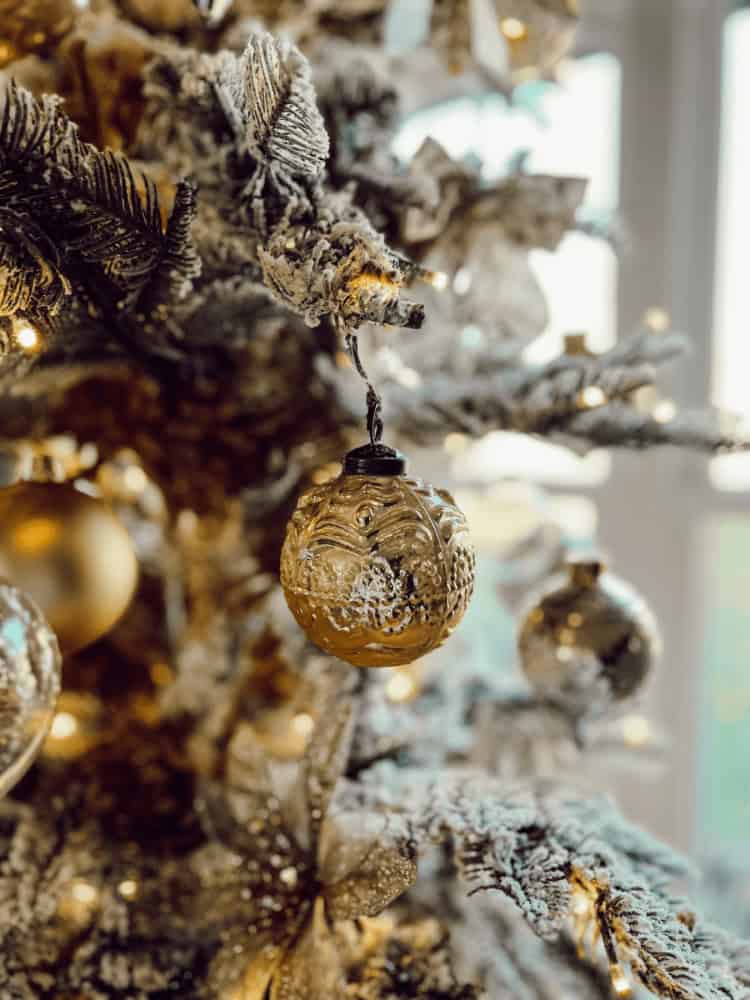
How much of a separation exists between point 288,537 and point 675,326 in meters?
1.05

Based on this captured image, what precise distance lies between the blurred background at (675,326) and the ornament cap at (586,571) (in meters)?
0.53

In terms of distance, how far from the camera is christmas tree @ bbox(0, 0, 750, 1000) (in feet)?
1.27

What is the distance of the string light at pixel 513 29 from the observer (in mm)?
635

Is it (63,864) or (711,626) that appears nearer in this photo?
(63,864)

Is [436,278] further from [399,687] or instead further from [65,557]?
[399,687]

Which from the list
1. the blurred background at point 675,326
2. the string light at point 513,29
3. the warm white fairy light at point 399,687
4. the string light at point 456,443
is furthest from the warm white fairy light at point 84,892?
the blurred background at point 675,326

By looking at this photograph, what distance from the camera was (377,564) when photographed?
378 millimetres

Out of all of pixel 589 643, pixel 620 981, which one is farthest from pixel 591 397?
pixel 620 981

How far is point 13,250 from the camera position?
37 cm

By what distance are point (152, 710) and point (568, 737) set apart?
11.4 inches

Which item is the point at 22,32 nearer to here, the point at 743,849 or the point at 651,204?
the point at 651,204

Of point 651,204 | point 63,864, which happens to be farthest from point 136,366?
point 651,204

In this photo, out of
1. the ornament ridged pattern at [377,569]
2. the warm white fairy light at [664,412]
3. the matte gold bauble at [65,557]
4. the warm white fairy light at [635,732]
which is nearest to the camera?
the ornament ridged pattern at [377,569]

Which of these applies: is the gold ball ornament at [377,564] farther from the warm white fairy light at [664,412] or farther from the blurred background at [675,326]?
the blurred background at [675,326]
